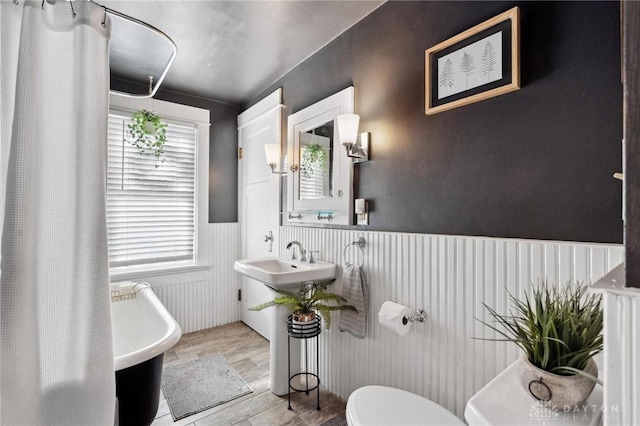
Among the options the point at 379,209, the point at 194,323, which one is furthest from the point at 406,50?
the point at 194,323

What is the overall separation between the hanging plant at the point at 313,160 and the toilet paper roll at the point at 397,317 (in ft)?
3.81

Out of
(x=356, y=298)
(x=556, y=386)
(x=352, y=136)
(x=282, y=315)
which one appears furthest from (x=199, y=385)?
(x=556, y=386)

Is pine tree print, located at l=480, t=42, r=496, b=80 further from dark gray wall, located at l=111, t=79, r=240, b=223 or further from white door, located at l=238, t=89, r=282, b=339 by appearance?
dark gray wall, located at l=111, t=79, r=240, b=223

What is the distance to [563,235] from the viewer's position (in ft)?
3.82

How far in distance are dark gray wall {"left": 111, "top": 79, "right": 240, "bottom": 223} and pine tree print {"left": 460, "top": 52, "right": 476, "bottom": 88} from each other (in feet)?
9.19

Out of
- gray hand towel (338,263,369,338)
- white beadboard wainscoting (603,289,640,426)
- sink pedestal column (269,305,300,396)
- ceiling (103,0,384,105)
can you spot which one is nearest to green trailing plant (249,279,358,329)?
gray hand towel (338,263,369,338)

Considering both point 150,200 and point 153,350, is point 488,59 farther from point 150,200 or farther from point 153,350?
point 150,200

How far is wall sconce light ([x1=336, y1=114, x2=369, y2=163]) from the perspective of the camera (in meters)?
1.90

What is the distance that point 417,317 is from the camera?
160 cm

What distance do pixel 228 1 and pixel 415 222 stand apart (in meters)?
1.76

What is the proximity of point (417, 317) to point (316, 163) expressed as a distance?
54.2 inches

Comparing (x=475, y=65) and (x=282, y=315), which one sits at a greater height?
(x=475, y=65)

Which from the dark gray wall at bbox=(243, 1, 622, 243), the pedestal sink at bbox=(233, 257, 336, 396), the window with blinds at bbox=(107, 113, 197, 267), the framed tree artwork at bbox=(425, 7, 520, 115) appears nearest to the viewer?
the dark gray wall at bbox=(243, 1, 622, 243)

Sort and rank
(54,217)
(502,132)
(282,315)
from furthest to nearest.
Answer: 1. (282,315)
2. (502,132)
3. (54,217)
